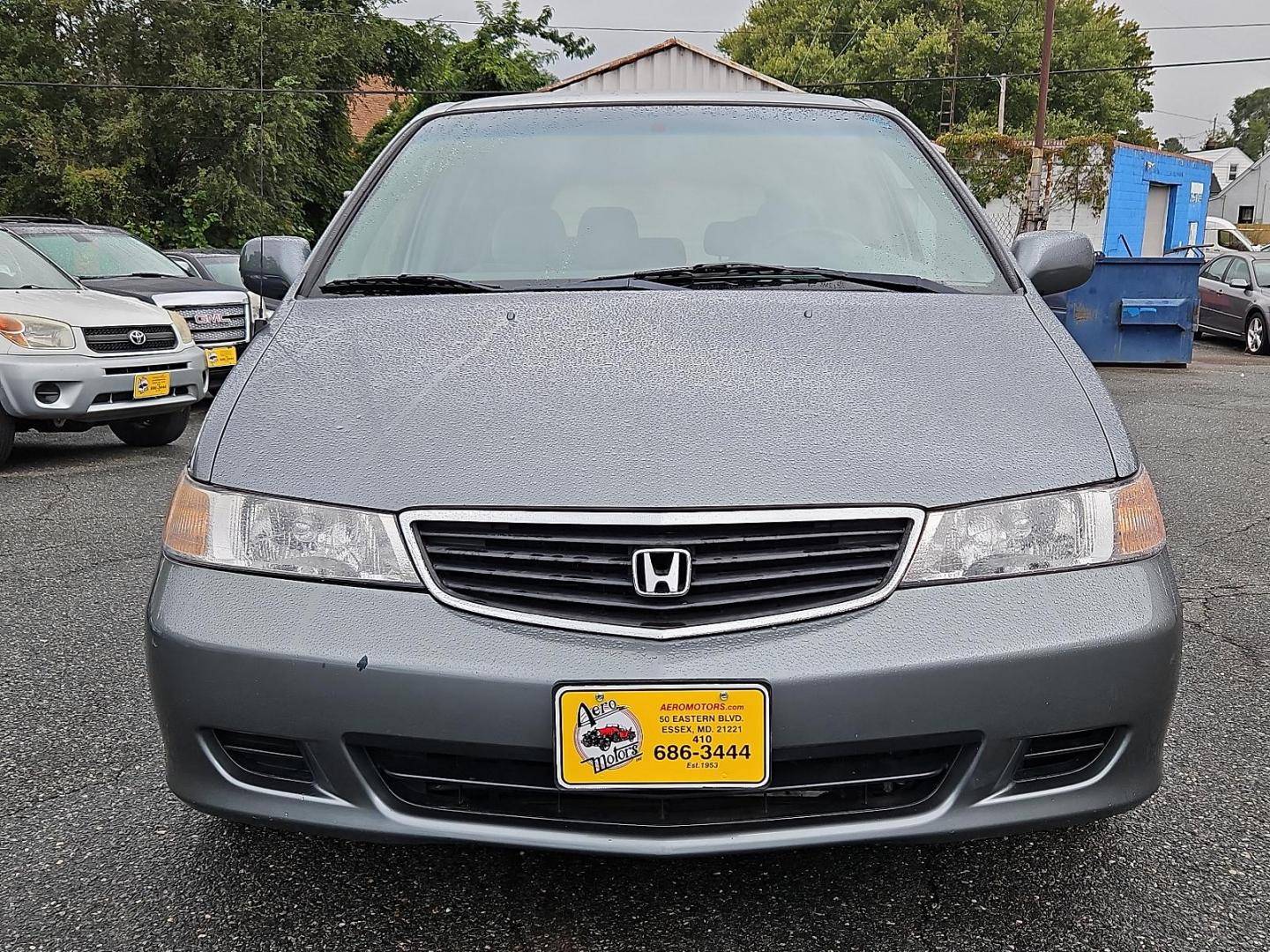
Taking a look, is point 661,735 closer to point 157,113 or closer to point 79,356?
point 79,356

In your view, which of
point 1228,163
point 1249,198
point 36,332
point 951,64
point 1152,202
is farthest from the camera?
point 1228,163

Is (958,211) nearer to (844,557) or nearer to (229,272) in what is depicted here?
(844,557)

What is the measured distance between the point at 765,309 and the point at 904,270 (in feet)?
1.55

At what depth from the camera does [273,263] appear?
313cm

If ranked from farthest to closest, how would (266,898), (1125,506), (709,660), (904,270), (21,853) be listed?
(904,270) < (21,853) < (266,898) < (1125,506) < (709,660)

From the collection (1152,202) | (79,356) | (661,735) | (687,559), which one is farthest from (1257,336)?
(661,735)

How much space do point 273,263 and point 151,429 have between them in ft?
17.6

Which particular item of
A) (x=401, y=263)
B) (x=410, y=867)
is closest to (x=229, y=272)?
(x=401, y=263)

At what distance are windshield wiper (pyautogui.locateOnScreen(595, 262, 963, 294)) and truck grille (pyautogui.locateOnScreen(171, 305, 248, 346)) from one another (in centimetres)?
773

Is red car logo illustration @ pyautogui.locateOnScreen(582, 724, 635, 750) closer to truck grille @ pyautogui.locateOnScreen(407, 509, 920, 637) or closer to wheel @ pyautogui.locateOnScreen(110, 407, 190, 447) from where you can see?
truck grille @ pyautogui.locateOnScreen(407, 509, 920, 637)

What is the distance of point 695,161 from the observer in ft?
9.90

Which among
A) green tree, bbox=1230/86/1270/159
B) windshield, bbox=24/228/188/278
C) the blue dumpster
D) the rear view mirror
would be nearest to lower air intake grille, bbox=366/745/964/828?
windshield, bbox=24/228/188/278

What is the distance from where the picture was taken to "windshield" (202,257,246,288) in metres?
12.3

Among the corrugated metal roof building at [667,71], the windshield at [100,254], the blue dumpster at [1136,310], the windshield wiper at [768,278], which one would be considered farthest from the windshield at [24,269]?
the corrugated metal roof building at [667,71]
